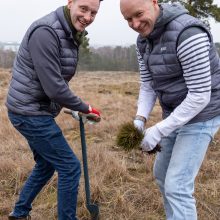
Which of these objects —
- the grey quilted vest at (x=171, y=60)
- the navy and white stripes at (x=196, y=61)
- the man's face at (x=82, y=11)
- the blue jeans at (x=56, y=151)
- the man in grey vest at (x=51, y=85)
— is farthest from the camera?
the blue jeans at (x=56, y=151)

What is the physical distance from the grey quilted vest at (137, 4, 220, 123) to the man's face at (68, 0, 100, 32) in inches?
21.1

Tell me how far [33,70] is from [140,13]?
3.28 feet

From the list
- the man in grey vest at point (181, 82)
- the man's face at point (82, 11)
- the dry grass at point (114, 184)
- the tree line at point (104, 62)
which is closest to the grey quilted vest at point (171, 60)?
the man in grey vest at point (181, 82)

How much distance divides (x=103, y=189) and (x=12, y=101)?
154cm

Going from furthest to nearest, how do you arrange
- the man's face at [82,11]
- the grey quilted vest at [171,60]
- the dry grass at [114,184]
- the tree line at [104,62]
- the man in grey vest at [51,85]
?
the tree line at [104,62] < the dry grass at [114,184] < the man's face at [82,11] < the man in grey vest at [51,85] < the grey quilted vest at [171,60]

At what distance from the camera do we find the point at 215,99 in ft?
8.99

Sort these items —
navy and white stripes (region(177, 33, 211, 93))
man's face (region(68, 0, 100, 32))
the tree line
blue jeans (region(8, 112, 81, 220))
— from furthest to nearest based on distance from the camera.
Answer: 1. the tree line
2. blue jeans (region(8, 112, 81, 220))
3. man's face (region(68, 0, 100, 32))
4. navy and white stripes (region(177, 33, 211, 93))

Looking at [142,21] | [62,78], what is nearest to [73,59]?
[62,78]

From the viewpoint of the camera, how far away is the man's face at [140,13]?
8.29ft

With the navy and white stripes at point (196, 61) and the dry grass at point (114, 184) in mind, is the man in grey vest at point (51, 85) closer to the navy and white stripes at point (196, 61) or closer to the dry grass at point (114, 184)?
the dry grass at point (114, 184)

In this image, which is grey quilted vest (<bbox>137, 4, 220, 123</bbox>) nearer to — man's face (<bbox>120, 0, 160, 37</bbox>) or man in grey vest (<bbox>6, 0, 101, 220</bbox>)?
man's face (<bbox>120, 0, 160, 37</bbox>)

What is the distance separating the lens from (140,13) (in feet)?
8.38

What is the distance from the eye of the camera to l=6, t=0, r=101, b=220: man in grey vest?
298 centimetres

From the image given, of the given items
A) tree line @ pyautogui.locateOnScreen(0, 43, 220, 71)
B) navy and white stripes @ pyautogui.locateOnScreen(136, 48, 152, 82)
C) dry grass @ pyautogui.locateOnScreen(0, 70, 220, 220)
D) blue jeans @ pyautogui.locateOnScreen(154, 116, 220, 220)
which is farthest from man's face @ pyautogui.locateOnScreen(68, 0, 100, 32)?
tree line @ pyautogui.locateOnScreen(0, 43, 220, 71)
